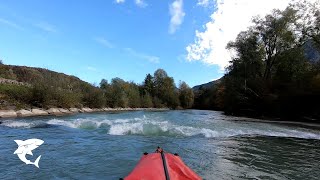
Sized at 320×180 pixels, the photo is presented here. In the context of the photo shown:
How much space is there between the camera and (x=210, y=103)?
10325 cm

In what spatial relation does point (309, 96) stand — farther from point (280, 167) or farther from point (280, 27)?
point (280, 167)

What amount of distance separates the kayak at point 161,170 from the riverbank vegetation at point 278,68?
31542mm

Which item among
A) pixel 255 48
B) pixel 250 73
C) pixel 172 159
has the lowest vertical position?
pixel 172 159

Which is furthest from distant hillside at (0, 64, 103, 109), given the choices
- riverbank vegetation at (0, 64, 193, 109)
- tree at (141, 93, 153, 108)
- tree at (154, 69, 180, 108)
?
tree at (154, 69, 180, 108)

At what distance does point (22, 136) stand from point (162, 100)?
87683 millimetres

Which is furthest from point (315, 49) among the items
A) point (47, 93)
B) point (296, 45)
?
point (47, 93)

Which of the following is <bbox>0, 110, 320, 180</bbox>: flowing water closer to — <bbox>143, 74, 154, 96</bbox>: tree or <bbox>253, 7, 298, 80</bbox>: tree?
<bbox>253, 7, 298, 80</bbox>: tree

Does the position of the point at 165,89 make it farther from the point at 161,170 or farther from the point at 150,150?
the point at 161,170

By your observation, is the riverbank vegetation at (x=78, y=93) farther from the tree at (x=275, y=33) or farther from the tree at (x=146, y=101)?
the tree at (x=275, y=33)

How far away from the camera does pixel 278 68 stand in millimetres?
42906

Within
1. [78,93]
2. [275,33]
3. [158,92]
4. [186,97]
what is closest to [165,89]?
[158,92]

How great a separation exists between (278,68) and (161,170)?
41.1 meters

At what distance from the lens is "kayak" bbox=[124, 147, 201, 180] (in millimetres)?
4832

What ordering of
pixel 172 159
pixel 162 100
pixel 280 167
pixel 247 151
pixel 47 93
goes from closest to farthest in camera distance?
pixel 172 159 < pixel 280 167 < pixel 247 151 < pixel 47 93 < pixel 162 100
